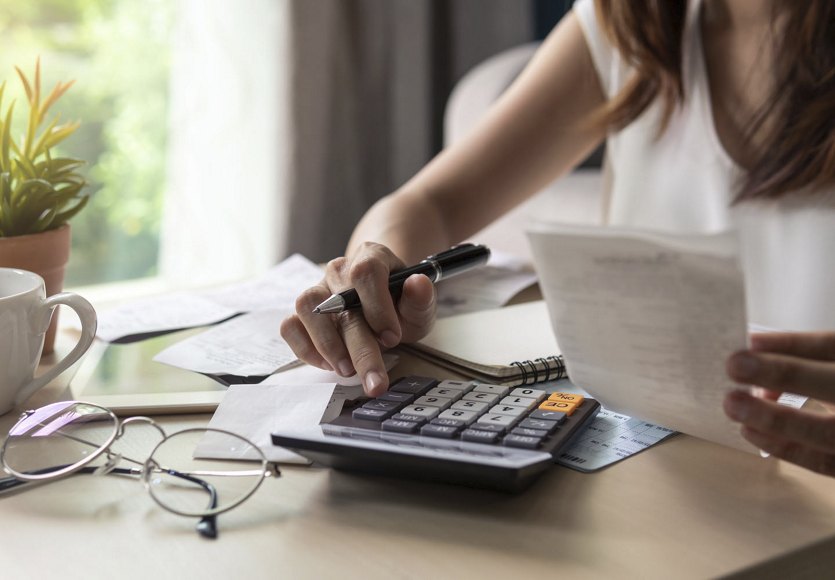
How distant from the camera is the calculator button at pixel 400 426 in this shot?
0.54 m

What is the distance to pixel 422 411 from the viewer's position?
1.85 ft

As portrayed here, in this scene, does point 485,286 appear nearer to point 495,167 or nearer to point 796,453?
point 495,167

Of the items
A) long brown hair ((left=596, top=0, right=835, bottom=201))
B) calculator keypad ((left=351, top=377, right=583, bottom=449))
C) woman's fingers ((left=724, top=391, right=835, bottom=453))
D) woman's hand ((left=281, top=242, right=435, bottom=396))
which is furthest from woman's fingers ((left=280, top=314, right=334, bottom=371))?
long brown hair ((left=596, top=0, right=835, bottom=201))

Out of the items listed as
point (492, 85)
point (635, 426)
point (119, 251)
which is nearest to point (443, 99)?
point (492, 85)

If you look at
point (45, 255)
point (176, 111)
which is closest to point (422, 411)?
point (45, 255)

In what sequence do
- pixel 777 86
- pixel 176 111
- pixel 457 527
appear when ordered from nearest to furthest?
pixel 457 527, pixel 777 86, pixel 176 111

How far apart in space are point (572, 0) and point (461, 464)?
2196 millimetres

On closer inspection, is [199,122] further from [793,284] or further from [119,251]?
[793,284]

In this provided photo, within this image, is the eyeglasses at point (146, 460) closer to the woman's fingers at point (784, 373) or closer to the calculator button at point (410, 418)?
the calculator button at point (410, 418)

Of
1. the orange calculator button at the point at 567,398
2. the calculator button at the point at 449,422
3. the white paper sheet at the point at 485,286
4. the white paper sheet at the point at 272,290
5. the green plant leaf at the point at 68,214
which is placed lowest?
the white paper sheet at the point at 272,290

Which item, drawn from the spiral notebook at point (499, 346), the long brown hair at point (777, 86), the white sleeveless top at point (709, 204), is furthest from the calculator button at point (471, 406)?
the long brown hair at point (777, 86)

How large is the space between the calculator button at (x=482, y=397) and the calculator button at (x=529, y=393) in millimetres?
15

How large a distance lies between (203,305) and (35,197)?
221 millimetres

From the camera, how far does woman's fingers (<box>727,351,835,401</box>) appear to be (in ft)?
1.57
